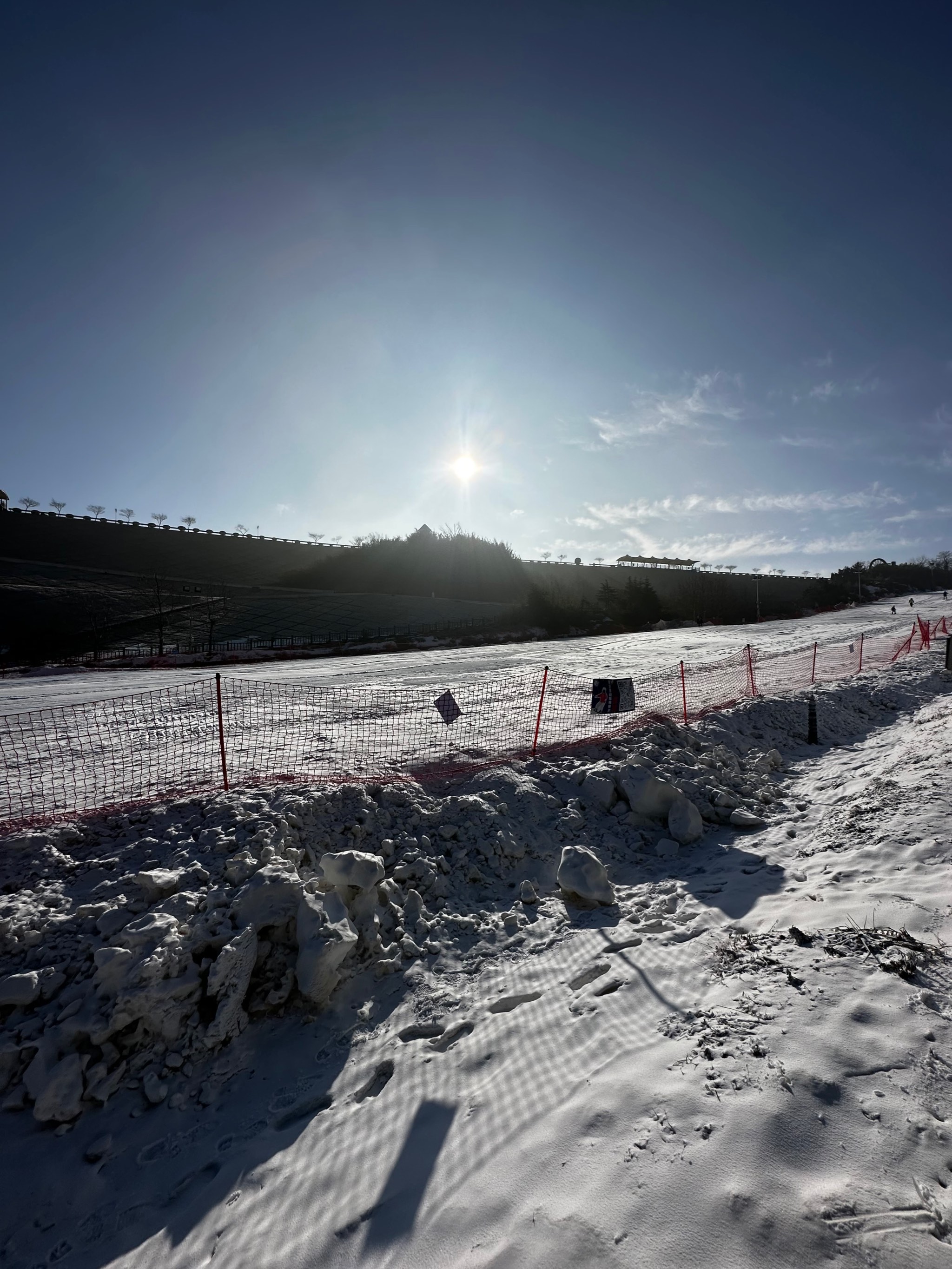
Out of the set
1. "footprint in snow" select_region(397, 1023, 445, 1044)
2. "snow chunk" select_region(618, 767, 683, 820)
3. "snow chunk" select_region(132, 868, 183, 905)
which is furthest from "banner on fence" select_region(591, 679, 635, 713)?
"snow chunk" select_region(132, 868, 183, 905)

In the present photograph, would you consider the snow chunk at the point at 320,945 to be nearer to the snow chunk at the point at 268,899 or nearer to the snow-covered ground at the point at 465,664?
the snow chunk at the point at 268,899

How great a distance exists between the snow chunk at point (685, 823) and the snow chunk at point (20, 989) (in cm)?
601

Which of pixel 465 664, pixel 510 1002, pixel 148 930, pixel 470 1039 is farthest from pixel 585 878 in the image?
pixel 465 664

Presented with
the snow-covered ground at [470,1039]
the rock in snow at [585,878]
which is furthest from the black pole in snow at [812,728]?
the rock in snow at [585,878]

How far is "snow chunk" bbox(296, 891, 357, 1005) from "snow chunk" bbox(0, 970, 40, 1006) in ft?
5.73

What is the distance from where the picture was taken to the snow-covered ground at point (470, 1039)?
89.7 inches

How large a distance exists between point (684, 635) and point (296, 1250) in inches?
1533

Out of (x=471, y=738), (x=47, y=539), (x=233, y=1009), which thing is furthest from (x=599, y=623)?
(x=47, y=539)

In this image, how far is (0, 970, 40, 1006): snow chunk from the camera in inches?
144

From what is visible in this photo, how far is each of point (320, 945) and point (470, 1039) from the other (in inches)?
50.2

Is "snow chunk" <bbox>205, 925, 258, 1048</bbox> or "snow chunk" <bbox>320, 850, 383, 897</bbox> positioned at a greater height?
"snow chunk" <bbox>320, 850, 383, 897</bbox>

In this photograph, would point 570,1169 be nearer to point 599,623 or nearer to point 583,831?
point 583,831

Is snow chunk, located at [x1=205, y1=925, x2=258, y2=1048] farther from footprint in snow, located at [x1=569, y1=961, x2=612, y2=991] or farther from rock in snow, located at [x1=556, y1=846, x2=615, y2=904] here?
rock in snow, located at [x1=556, y1=846, x2=615, y2=904]

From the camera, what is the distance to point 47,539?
7244 cm
